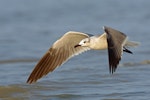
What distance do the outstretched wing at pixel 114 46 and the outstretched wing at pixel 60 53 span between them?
1.19 meters

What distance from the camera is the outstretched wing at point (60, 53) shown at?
36.4 ft

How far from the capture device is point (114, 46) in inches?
376

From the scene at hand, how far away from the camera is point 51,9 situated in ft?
70.2

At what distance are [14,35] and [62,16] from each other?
3.31 meters

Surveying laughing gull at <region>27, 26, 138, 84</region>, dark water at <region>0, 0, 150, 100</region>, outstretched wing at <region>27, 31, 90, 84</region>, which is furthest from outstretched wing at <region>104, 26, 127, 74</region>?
outstretched wing at <region>27, 31, 90, 84</region>

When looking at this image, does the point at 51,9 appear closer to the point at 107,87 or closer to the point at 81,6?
the point at 81,6

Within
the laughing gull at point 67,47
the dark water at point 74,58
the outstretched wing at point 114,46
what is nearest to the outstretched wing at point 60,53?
the laughing gull at point 67,47

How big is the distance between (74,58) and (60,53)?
10.2 ft

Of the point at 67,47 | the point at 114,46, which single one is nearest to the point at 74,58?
the point at 67,47

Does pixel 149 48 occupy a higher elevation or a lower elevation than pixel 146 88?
higher

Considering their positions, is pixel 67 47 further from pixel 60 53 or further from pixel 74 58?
pixel 74 58

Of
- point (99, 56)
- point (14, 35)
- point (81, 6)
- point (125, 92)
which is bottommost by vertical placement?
point (125, 92)

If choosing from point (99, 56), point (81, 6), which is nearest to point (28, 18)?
point (81, 6)

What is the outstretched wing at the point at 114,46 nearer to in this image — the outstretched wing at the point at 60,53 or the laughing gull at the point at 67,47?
the laughing gull at the point at 67,47
